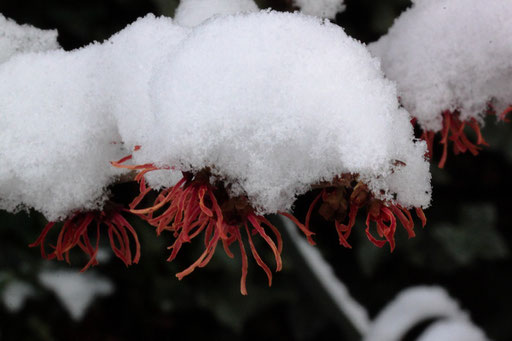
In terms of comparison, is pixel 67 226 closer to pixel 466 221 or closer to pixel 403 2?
pixel 403 2

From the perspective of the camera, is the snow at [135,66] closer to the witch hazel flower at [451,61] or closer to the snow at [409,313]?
the witch hazel flower at [451,61]

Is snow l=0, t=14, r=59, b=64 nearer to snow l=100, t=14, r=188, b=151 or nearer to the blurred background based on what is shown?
snow l=100, t=14, r=188, b=151

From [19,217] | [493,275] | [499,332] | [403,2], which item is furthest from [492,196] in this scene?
[19,217]

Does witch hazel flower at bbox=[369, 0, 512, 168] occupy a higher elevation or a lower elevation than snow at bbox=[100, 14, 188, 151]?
higher

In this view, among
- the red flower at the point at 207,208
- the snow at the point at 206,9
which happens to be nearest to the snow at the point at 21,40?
the snow at the point at 206,9

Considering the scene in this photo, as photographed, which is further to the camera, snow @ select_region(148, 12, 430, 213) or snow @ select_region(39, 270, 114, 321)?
snow @ select_region(39, 270, 114, 321)

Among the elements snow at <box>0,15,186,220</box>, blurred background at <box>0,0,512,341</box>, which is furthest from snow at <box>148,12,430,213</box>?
blurred background at <box>0,0,512,341</box>

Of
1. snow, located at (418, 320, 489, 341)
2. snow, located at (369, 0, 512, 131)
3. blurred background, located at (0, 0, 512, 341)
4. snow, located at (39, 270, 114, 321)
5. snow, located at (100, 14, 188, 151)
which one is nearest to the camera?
snow, located at (100, 14, 188, 151)
